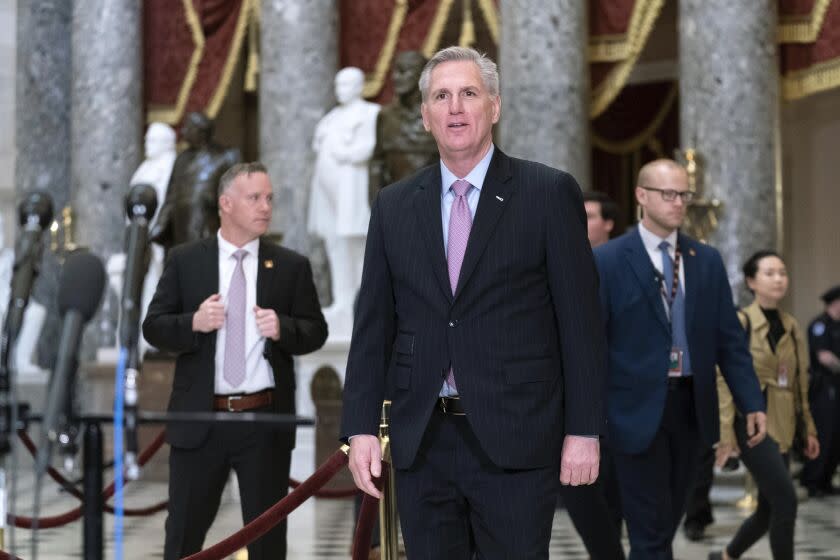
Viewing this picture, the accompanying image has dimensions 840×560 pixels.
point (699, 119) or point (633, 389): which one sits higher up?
point (699, 119)

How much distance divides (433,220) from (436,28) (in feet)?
33.3

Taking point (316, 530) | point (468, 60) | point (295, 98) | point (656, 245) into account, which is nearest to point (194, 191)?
point (295, 98)

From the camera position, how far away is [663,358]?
5.49m

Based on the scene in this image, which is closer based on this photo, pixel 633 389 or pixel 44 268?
pixel 633 389

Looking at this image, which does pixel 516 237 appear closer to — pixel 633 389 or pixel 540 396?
pixel 540 396

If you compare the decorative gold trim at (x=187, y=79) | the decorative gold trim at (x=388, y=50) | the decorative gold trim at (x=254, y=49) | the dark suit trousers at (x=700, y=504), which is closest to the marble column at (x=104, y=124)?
the decorative gold trim at (x=187, y=79)

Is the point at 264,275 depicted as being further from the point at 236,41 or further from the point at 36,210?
the point at 236,41

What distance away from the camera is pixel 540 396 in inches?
141

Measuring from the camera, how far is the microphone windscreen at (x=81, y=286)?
9.91 ft

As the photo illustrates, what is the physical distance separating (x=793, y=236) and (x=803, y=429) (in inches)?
392

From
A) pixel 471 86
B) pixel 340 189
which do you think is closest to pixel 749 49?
pixel 340 189

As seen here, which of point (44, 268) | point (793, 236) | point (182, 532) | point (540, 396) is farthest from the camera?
point (793, 236)

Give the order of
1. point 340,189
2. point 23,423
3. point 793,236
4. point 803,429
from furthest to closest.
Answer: point 793,236
point 340,189
point 803,429
point 23,423

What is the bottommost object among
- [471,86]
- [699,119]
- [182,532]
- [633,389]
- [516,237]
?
[182,532]
